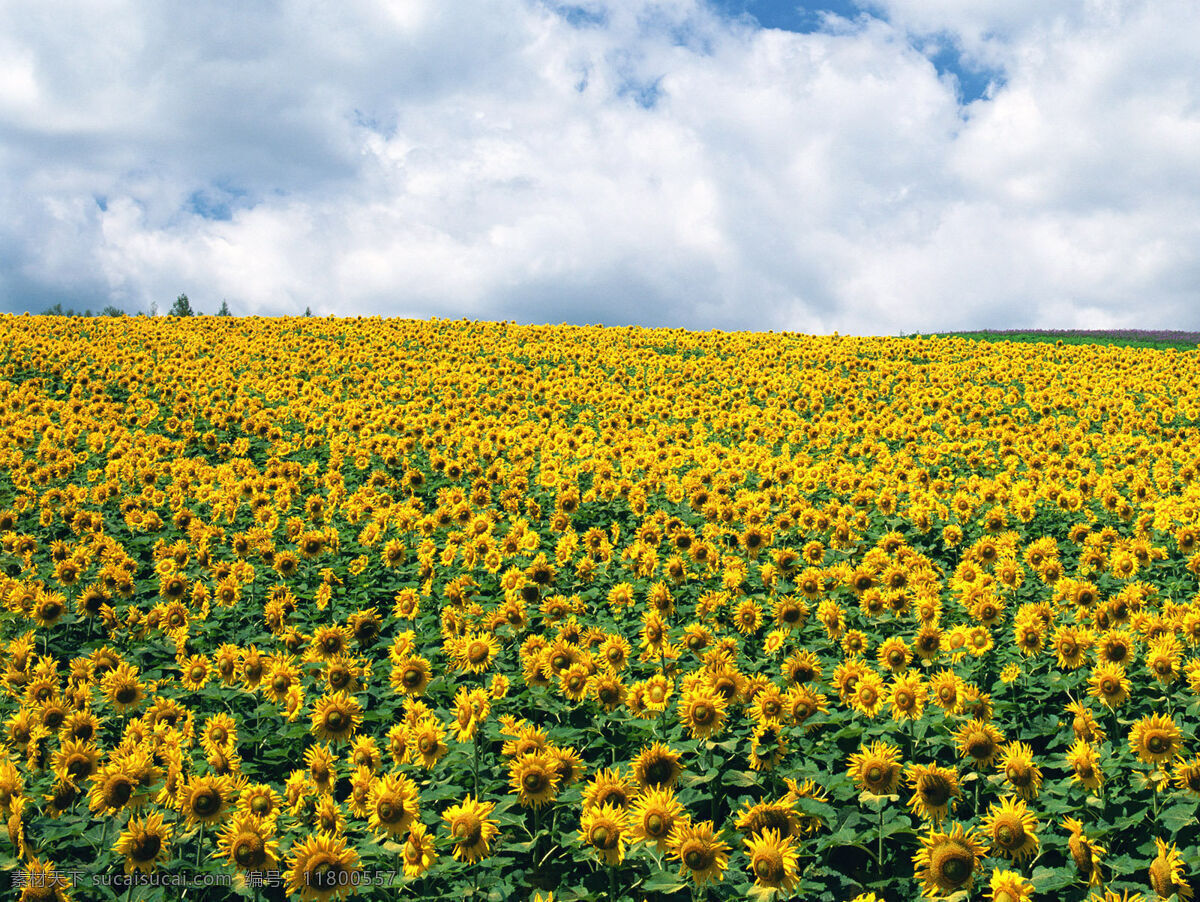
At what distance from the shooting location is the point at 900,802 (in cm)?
559

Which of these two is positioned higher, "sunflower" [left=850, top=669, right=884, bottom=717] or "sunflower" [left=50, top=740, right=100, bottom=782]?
"sunflower" [left=850, top=669, right=884, bottom=717]

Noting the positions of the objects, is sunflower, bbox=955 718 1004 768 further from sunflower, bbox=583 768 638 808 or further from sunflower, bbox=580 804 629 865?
sunflower, bbox=580 804 629 865

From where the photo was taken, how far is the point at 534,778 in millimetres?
4969

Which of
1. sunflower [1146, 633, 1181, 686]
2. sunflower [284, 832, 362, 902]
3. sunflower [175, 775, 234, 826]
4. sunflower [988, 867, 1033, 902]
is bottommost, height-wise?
sunflower [284, 832, 362, 902]

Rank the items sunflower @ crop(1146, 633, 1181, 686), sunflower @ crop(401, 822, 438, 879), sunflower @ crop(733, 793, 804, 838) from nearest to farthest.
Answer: sunflower @ crop(733, 793, 804, 838) < sunflower @ crop(401, 822, 438, 879) < sunflower @ crop(1146, 633, 1181, 686)

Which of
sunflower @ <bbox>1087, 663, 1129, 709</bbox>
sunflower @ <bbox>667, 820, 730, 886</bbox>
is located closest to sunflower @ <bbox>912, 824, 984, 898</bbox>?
sunflower @ <bbox>667, 820, 730, 886</bbox>

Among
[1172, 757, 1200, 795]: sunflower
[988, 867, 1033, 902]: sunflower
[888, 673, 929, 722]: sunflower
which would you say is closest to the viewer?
[988, 867, 1033, 902]: sunflower

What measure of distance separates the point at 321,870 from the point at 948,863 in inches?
138

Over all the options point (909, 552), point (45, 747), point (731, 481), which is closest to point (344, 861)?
point (45, 747)

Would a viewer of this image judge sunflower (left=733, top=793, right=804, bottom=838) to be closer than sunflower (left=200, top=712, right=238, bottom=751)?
Yes

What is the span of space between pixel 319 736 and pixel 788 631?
169 inches

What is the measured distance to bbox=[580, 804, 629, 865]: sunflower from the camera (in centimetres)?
440

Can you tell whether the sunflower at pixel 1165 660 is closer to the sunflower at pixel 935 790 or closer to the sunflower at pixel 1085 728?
the sunflower at pixel 1085 728

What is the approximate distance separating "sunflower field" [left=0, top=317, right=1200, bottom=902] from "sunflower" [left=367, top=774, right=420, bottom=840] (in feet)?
0.09
